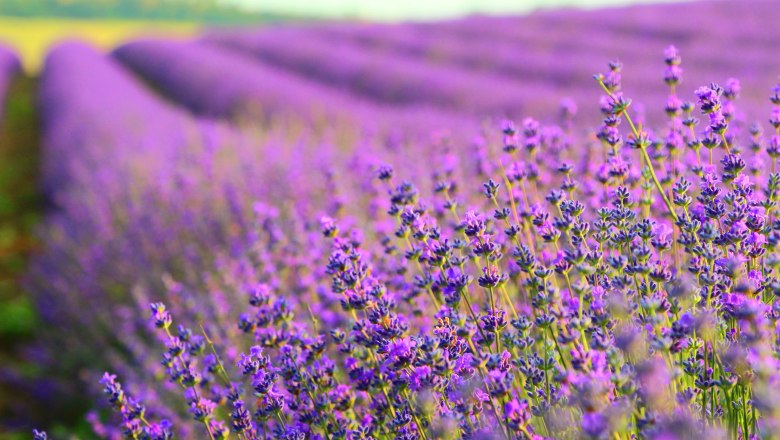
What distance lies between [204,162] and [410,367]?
4.14 m

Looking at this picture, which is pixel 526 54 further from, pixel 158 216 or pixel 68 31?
pixel 68 31

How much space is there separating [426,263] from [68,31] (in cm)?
4950

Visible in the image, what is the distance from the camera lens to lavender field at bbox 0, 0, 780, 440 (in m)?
1.28

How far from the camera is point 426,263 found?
6.13 ft

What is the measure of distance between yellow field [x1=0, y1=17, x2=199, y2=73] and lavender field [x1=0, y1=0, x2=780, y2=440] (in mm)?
30793

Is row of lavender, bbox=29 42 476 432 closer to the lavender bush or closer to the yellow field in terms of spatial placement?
the lavender bush

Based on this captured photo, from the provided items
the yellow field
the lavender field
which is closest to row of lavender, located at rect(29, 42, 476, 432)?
the lavender field

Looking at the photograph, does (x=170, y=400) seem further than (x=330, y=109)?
No

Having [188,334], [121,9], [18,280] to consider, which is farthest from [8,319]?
[121,9]

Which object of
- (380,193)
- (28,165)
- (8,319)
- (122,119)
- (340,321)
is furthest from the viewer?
(28,165)

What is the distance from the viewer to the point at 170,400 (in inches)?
120

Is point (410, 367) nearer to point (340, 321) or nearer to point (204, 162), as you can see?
point (340, 321)

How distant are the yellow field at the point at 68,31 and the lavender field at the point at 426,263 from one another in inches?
1212

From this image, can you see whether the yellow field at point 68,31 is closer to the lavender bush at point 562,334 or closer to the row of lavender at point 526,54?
the row of lavender at point 526,54
